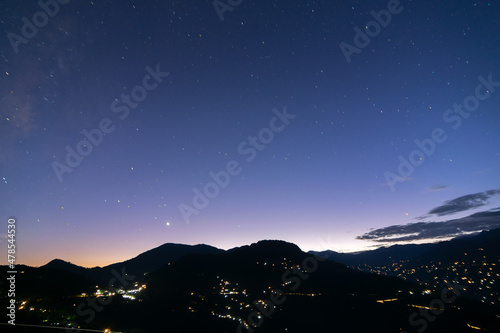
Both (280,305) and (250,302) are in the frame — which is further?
(280,305)

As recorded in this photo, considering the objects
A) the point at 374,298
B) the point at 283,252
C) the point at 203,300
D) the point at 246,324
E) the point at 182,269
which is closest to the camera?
the point at 246,324

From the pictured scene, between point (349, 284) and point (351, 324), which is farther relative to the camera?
point (349, 284)

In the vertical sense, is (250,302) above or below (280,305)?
above

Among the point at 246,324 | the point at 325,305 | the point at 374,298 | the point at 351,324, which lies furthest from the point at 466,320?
the point at 246,324

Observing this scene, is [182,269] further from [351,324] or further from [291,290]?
[351,324]

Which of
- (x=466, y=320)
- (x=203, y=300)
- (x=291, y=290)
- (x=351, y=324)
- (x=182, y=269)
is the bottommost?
(x=466, y=320)

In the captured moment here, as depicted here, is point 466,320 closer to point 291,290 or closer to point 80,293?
point 291,290

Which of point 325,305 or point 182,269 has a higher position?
point 182,269

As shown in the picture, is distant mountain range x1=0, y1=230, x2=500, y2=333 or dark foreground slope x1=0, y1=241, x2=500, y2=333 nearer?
distant mountain range x1=0, y1=230, x2=500, y2=333

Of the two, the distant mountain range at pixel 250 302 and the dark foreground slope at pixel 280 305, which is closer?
the distant mountain range at pixel 250 302

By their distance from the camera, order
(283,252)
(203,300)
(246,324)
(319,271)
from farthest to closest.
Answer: (283,252)
(319,271)
(203,300)
(246,324)

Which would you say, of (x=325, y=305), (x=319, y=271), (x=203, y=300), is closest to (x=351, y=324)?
(x=325, y=305)
